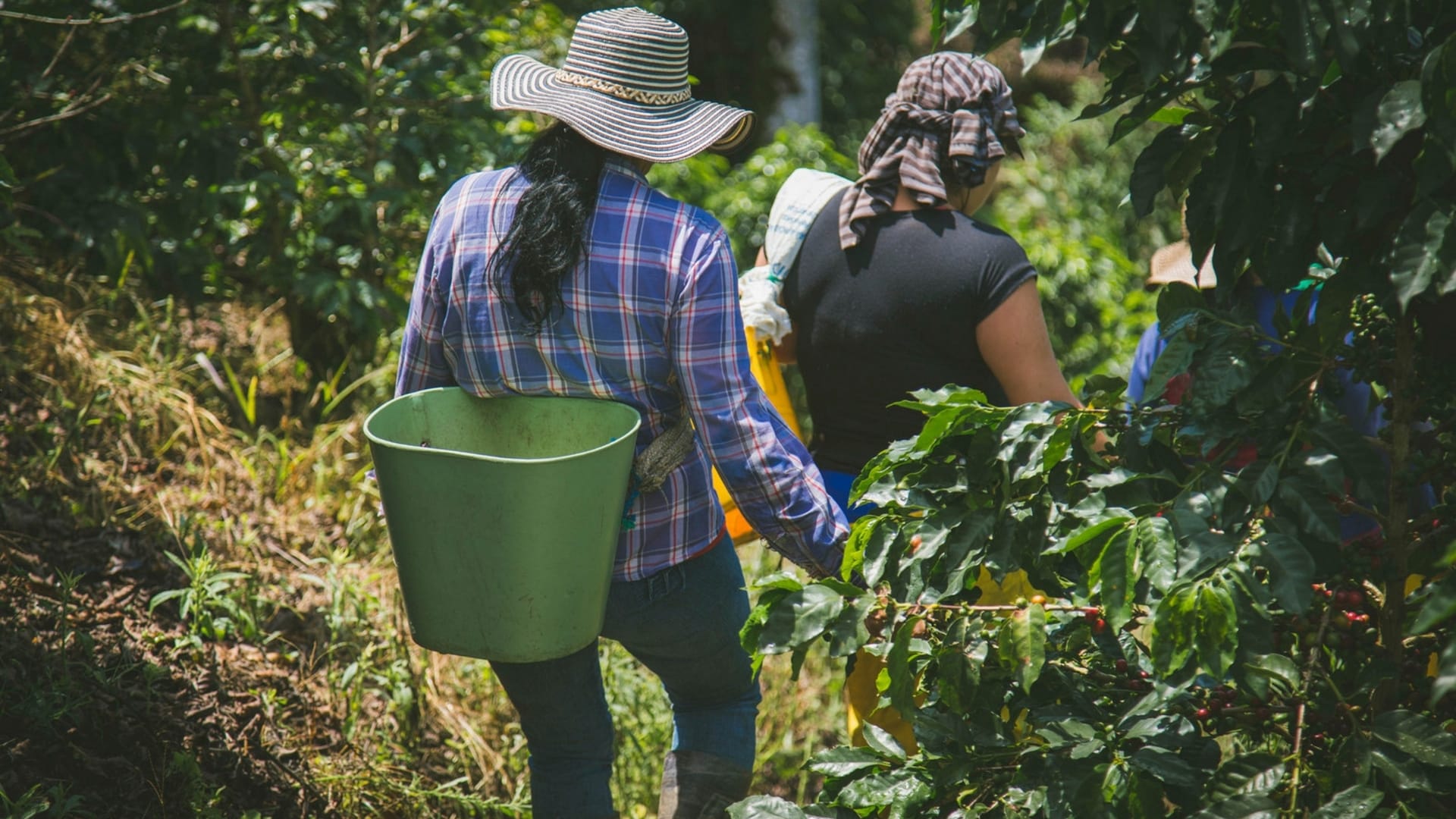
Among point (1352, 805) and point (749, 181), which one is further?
point (749, 181)

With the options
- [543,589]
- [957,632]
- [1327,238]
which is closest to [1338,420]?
[1327,238]

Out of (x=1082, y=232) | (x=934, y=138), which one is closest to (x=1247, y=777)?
(x=934, y=138)

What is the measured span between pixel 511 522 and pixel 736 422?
40 centimetres

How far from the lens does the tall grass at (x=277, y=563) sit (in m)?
2.80

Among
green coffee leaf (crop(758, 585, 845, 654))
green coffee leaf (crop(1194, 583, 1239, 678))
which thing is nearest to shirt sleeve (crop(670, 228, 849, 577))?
green coffee leaf (crop(758, 585, 845, 654))

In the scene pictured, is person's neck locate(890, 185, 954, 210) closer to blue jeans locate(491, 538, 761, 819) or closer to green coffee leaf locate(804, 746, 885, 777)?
blue jeans locate(491, 538, 761, 819)

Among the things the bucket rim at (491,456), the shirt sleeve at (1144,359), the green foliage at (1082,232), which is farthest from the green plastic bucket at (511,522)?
the green foliage at (1082,232)

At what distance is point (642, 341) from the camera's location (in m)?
1.91

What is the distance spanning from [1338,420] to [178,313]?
3790 millimetres

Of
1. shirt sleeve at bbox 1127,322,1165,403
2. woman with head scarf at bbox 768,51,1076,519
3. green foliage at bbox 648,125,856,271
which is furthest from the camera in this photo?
green foliage at bbox 648,125,856,271

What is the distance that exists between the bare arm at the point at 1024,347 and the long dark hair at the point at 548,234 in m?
0.83

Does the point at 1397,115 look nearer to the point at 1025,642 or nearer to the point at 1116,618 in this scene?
the point at 1116,618

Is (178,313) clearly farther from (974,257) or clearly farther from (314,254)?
(974,257)

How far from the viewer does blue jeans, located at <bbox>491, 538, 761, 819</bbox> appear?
2.08 metres
